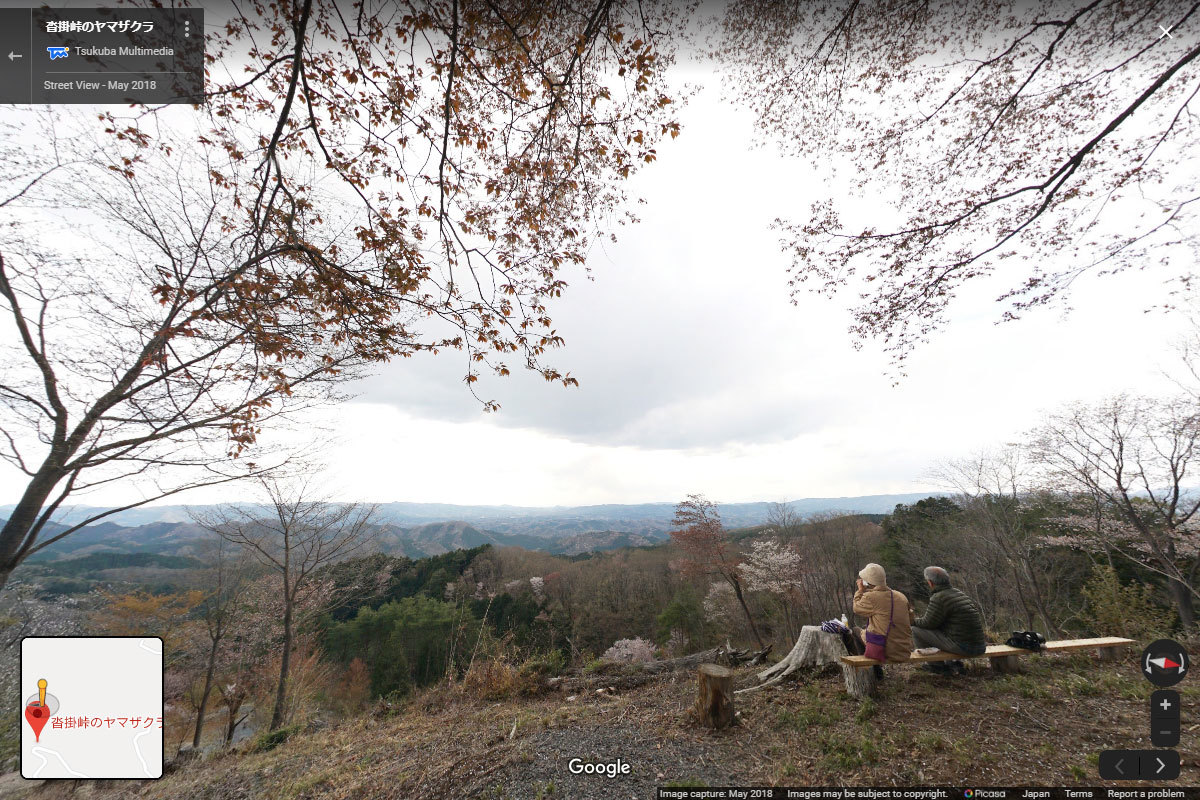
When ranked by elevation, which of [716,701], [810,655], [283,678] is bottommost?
[283,678]

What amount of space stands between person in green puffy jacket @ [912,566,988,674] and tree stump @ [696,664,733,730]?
2.26m

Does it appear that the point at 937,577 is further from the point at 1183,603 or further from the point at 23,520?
the point at 1183,603

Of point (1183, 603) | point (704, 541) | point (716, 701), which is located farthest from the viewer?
point (704, 541)

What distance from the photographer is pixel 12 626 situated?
20.7 feet

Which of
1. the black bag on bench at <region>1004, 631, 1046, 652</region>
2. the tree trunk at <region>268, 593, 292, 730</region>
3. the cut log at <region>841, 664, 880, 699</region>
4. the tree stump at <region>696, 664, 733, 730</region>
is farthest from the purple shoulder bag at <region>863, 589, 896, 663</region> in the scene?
the tree trunk at <region>268, 593, 292, 730</region>

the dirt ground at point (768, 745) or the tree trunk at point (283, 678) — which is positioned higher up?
the dirt ground at point (768, 745)

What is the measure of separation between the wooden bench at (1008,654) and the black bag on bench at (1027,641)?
0.18ft

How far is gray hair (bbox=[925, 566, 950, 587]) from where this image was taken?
395 centimetres

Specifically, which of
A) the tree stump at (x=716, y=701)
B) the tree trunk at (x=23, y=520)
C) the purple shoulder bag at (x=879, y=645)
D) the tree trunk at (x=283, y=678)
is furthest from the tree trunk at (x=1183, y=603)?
the tree trunk at (x=283, y=678)

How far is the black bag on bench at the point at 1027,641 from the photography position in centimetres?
406

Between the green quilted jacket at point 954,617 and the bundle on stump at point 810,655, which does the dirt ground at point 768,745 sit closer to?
the bundle on stump at point 810,655

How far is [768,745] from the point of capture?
3188 mm

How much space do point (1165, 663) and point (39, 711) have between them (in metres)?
9.71

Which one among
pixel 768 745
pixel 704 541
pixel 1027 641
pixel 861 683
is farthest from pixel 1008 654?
pixel 704 541
